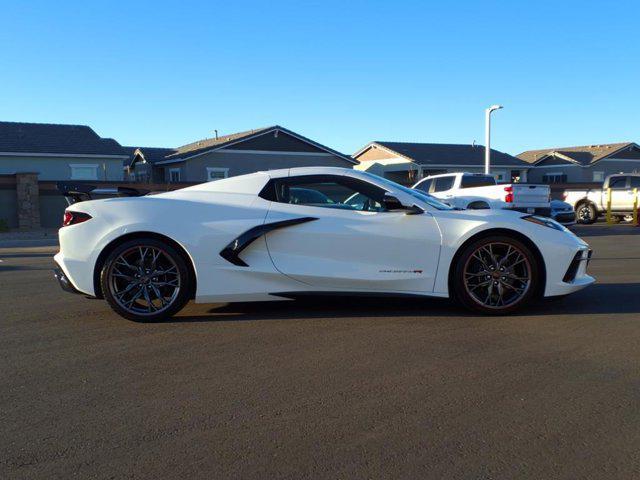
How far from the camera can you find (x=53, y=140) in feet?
99.6

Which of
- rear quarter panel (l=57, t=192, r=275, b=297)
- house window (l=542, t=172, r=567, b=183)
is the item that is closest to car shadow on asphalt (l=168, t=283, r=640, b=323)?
rear quarter panel (l=57, t=192, r=275, b=297)

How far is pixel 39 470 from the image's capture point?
2742mm

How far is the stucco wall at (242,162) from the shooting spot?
30.9 metres

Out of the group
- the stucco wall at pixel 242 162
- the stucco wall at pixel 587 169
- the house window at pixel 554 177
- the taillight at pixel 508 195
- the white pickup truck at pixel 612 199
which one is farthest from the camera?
the house window at pixel 554 177

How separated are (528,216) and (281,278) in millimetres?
2481

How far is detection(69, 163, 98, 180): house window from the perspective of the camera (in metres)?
30.1

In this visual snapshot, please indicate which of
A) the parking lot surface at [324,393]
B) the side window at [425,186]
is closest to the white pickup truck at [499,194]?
the side window at [425,186]

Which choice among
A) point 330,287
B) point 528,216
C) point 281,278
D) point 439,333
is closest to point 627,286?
point 528,216

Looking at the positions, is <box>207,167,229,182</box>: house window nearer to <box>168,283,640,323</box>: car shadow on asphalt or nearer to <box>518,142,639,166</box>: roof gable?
<box>168,283,640,323</box>: car shadow on asphalt

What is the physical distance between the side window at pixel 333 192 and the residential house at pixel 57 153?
26887 millimetres

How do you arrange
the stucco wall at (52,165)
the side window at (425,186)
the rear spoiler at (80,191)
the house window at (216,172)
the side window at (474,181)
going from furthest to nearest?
the house window at (216,172), the stucco wall at (52,165), the side window at (425,186), the side window at (474,181), the rear spoiler at (80,191)

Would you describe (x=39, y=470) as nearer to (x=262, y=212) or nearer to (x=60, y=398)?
(x=60, y=398)

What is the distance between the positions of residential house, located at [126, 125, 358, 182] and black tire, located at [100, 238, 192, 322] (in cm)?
2563

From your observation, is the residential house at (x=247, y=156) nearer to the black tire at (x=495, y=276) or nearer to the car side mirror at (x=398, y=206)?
the car side mirror at (x=398, y=206)
